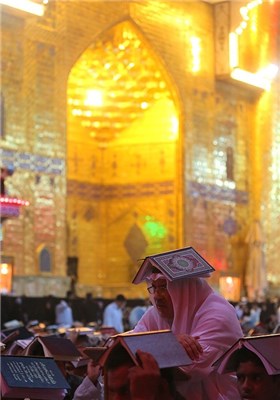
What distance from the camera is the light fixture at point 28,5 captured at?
73.3ft

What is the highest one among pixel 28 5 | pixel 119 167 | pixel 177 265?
pixel 28 5

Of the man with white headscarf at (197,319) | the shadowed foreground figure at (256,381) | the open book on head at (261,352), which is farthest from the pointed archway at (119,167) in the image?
the shadowed foreground figure at (256,381)

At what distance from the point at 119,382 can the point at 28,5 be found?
20197 mm

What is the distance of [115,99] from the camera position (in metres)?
27.8

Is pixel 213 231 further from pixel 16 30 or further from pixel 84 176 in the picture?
pixel 16 30

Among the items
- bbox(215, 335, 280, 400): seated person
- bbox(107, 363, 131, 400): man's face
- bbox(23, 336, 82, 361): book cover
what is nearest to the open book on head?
bbox(215, 335, 280, 400): seated person

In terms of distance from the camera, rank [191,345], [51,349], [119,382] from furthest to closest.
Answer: [51,349]
[191,345]
[119,382]

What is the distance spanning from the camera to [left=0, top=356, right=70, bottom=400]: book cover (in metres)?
3.94

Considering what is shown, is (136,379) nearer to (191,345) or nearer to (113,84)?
(191,345)

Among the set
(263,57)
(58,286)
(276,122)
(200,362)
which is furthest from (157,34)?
(200,362)

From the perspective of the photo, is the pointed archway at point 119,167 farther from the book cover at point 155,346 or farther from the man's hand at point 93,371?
the book cover at point 155,346

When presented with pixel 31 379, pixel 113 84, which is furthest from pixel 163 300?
pixel 113 84

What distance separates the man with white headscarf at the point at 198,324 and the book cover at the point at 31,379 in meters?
0.49

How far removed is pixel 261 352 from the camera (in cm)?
359
